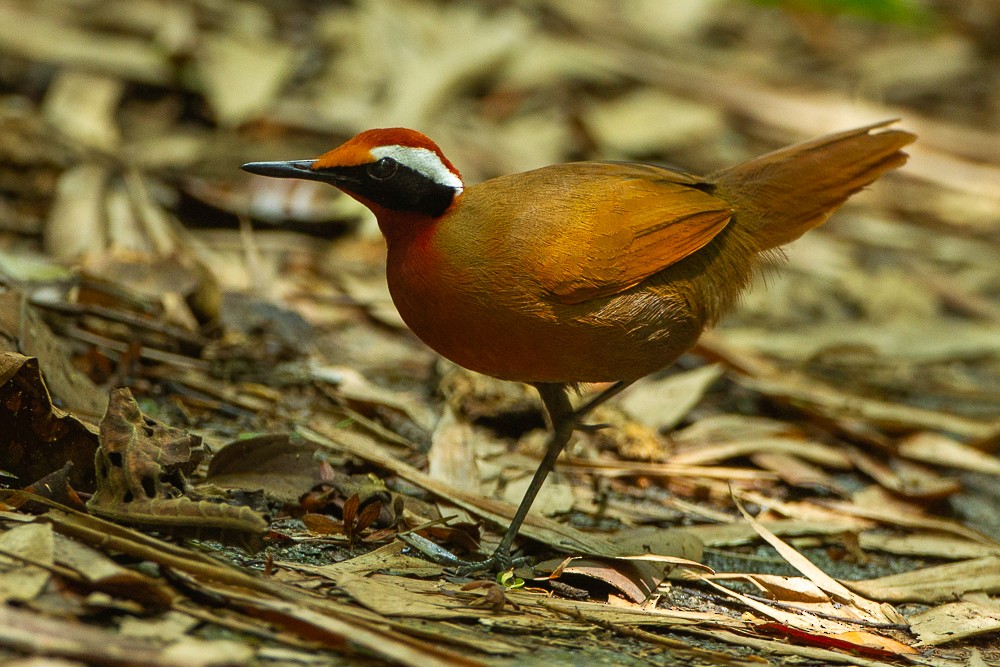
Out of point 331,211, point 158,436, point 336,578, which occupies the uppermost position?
point 331,211

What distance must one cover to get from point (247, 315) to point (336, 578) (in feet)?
7.49

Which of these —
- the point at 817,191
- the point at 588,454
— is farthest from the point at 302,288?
the point at 817,191

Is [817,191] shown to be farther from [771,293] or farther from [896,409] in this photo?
→ [771,293]

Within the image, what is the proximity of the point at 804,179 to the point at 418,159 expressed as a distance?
1.59 m

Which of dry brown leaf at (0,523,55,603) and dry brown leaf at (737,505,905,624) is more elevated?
dry brown leaf at (737,505,905,624)

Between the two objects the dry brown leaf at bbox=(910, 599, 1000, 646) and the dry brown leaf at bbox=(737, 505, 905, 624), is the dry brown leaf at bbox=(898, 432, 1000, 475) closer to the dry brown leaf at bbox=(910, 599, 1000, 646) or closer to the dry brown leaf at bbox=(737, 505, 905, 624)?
the dry brown leaf at bbox=(910, 599, 1000, 646)

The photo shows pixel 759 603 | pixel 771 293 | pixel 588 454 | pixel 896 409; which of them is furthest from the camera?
pixel 771 293

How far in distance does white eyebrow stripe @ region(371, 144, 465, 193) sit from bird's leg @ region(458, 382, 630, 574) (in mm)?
829

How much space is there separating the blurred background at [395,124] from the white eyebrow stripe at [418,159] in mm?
1417

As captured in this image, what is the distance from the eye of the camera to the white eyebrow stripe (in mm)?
3580

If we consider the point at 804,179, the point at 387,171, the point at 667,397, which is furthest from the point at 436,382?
the point at 804,179

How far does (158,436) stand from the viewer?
3.02 m

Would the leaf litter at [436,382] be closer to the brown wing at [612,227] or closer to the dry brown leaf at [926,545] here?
the dry brown leaf at [926,545]

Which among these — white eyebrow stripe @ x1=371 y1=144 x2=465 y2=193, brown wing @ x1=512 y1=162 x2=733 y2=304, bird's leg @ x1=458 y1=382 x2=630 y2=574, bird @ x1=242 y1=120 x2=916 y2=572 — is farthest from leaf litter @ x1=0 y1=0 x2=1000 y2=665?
white eyebrow stripe @ x1=371 y1=144 x2=465 y2=193
